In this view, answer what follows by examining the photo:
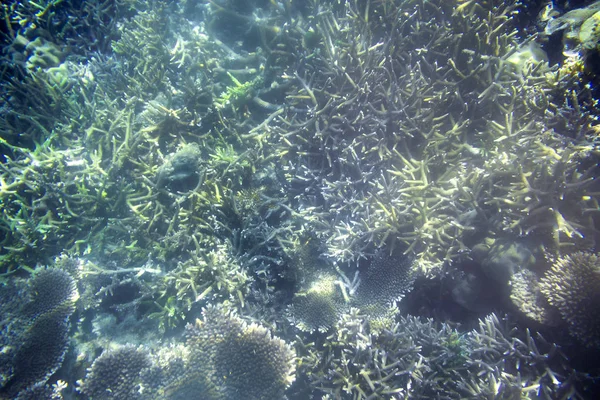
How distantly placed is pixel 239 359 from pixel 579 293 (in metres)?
3.06

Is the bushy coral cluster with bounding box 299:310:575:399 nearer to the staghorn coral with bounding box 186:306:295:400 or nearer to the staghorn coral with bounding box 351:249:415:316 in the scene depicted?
the staghorn coral with bounding box 351:249:415:316

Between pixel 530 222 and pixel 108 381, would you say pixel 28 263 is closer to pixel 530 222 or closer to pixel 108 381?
pixel 108 381

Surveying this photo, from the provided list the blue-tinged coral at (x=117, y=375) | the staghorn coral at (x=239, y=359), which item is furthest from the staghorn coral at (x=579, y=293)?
the blue-tinged coral at (x=117, y=375)

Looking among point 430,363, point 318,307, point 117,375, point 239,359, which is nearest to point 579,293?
point 430,363

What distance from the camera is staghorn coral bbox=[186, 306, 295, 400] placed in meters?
2.72

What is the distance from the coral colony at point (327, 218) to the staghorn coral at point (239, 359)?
0.06ft

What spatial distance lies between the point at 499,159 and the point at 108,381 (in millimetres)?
4432

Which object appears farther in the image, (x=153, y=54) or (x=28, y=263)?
(x=153, y=54)

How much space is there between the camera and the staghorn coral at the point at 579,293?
2479mm

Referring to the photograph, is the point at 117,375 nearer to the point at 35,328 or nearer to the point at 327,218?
the point at 35,328

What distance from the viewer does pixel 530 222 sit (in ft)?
9.38

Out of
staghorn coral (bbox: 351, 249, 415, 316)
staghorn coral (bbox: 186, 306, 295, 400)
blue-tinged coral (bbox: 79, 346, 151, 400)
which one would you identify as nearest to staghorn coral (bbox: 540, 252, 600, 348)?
staghorn coral (bbox: 351, 249, 415, 316)

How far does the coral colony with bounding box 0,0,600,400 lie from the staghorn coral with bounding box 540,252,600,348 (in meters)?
0.01

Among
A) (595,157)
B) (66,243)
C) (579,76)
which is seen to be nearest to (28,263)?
(66,243)
